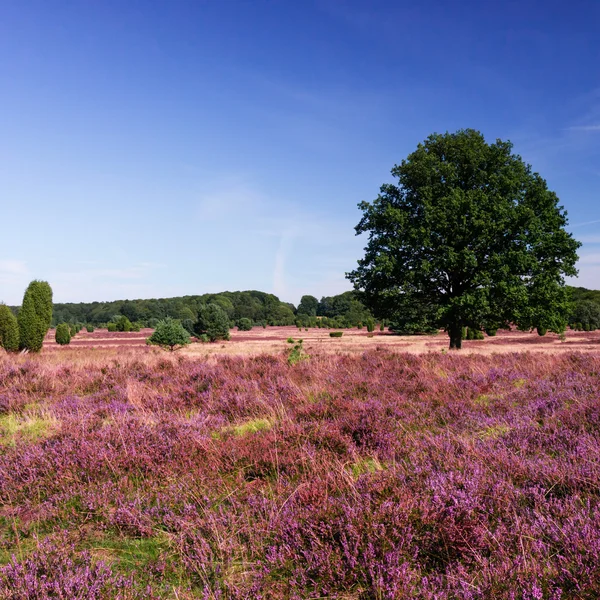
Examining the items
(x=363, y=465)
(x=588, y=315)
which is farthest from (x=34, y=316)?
(x=588, y=315)

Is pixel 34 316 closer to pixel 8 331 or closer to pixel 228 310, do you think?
pixel 8 331

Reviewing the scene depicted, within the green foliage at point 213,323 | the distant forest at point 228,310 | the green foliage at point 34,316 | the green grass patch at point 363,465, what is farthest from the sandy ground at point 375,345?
the distant forest at point 228,310

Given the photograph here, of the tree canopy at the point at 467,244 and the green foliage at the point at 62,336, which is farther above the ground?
the tree canopy at the point at 467,244

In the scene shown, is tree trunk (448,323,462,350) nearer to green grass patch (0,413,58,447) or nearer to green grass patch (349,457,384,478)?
green grass patch (349,457,384,478)

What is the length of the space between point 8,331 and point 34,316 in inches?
63.8

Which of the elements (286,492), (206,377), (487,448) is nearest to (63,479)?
(286,492)

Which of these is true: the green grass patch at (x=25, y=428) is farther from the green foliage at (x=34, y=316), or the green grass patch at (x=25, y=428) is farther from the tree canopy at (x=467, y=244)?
the green foliage at (x=34, y=316)

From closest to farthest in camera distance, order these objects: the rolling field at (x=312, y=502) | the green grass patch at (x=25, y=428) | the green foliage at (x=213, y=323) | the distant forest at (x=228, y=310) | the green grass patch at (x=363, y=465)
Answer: the rolling field at (x=312, y=502)
the green grass patch at (x=363, y=465)
the green grass patch at (x=25, y=428)
the green foliage at (x=213, y=323)
the distant forest at (x=228, y=310)

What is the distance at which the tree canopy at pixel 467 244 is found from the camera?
22.1m

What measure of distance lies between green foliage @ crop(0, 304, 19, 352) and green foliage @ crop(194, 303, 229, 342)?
30375 mm

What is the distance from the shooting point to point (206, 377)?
988cm

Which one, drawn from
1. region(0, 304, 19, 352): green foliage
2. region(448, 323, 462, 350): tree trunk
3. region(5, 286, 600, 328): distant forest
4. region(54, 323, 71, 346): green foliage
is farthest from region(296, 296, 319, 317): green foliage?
region(0, 304, 19, 352): green foliage

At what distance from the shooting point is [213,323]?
55812 mm

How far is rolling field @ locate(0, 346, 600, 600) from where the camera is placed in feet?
7.36
